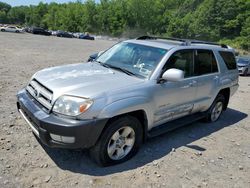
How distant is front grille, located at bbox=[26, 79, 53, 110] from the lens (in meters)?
3.74

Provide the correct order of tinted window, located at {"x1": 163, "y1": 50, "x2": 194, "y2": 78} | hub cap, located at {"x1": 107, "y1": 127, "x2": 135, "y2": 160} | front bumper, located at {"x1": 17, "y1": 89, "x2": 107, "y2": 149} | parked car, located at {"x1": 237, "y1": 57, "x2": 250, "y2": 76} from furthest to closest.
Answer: parked car, located at {"x1": 237, "y1": 57, "x2": 250, "y2": 76}, tinted window, located at {"x1": 163, "y1": 50, "x2": 194, "y2": 78}, hub cap, located at {"x1": 107, "y1": 127, "x2": 135, "y2": 160}, front bumper, located at {"x1": 17, "y1": 89, "x2": 107, "y2": 149}

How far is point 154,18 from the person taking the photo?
3974 inches

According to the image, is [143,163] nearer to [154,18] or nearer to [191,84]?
[191,84]

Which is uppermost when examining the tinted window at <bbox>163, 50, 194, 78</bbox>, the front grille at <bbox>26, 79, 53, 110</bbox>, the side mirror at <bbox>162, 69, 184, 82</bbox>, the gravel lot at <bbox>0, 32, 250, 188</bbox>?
the tinted window at <bbox>163, 50, 194, 78</bbox>

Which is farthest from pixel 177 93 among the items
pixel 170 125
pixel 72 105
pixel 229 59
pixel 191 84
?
pixel 229 59

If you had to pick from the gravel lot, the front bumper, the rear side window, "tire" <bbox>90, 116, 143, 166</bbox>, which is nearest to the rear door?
the rear side window

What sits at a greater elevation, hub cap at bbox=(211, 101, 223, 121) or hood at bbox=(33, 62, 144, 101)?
hood at bbox=(33, 62, 144, 101)

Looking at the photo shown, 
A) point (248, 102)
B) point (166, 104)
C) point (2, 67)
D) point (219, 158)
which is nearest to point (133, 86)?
point (166, 104)

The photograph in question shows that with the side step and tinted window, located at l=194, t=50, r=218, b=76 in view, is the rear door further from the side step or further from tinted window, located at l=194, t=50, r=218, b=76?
the side step

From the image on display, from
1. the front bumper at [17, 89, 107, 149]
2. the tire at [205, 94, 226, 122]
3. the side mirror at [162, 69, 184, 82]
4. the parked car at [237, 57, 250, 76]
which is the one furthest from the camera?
the parked car at [237, 57, 250, 76]

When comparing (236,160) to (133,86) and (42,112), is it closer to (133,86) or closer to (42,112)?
(133,86)

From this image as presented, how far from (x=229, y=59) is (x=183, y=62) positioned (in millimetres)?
2063

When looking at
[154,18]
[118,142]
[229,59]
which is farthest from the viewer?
[154,18]

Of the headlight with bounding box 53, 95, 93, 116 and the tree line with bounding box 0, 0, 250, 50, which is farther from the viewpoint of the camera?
the tree line with bounding box 0, 0, 250, 50
